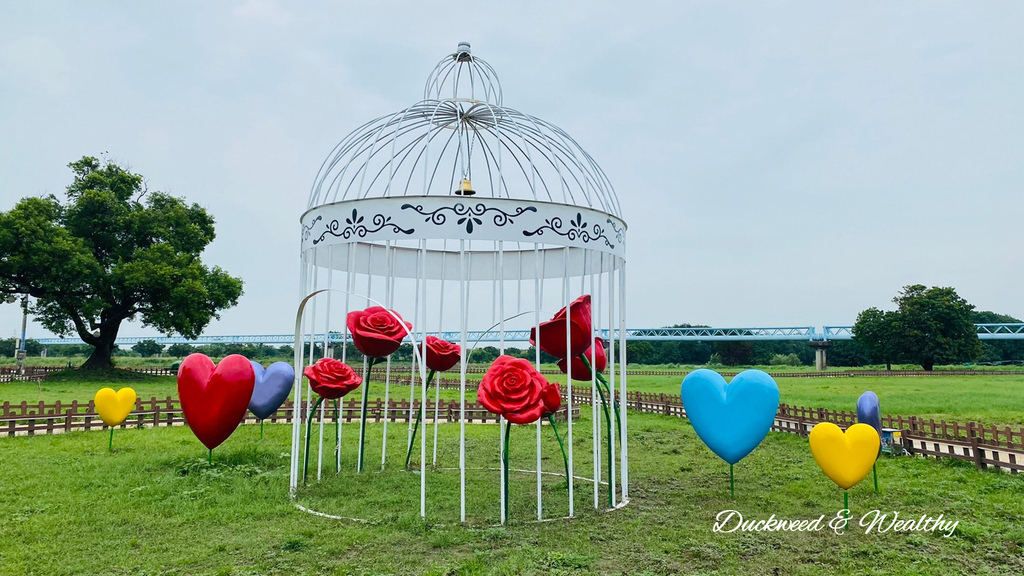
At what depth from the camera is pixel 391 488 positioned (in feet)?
28.3

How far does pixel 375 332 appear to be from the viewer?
866cm

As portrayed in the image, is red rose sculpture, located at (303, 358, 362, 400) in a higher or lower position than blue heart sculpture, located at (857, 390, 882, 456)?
higher

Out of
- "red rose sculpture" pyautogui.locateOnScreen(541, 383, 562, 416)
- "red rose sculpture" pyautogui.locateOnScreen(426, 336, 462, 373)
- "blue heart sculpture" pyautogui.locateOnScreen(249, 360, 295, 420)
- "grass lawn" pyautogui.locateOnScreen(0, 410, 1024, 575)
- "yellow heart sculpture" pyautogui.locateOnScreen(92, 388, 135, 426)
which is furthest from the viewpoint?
"blue heart sculpture" pyautogui.locateOnScreen(249, 360, 295, 420)

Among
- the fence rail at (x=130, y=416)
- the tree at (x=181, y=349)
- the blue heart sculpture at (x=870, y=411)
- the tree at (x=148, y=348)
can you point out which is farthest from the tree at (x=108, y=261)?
the tree at (x=148, y=348)

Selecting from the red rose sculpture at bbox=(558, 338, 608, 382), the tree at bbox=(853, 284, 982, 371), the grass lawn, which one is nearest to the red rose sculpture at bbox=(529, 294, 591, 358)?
the red rose sculpture at bbox=(558, 338, 608, 382)

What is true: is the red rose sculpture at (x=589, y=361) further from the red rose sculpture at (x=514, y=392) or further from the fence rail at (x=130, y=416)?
the fence rail at (x=130, y=416)

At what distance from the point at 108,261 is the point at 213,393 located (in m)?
23.8

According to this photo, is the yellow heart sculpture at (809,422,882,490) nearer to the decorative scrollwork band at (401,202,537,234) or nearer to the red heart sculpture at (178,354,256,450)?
the decorative scrollwork band at (401,202,537,234)

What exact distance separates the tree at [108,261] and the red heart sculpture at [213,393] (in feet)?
66.7

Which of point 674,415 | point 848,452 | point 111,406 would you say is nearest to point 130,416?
point 111,406

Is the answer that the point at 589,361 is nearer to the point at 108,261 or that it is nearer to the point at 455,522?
the point at 455,522

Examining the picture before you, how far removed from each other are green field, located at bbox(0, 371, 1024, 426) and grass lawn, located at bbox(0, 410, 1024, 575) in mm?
9614

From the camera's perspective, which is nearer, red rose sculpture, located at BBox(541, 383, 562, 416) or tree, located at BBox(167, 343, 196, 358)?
red rose sculpture, located at BBox(541, 383, 562, 416)

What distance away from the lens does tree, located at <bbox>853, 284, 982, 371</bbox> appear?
4519 centimetres
